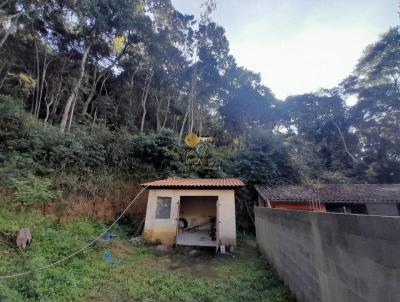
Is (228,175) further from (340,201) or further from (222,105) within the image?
(222,105)

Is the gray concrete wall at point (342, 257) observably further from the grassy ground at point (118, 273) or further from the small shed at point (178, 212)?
the small shed at point (178, 212)

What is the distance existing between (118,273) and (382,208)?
1206 centimetres

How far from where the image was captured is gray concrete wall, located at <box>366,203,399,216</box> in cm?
1040

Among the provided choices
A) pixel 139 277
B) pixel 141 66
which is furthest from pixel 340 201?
pixel 141 66

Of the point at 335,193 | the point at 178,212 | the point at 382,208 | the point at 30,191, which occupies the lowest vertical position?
the point at 178,212

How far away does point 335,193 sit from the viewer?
11.2 metres

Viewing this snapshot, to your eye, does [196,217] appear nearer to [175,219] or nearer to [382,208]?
[175,219]

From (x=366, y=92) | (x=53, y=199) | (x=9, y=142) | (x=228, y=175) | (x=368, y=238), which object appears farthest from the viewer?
(x=366, y=92)

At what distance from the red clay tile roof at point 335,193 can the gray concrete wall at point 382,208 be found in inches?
14.4

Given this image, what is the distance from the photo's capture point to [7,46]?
12.8 meters

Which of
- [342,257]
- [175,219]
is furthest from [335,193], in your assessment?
[342,257]

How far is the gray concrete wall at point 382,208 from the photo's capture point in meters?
10.4

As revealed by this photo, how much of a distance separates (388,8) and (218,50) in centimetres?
1280

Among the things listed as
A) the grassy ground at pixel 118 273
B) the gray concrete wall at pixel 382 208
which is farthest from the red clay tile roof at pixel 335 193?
the grassy ground at pixel 118 273
